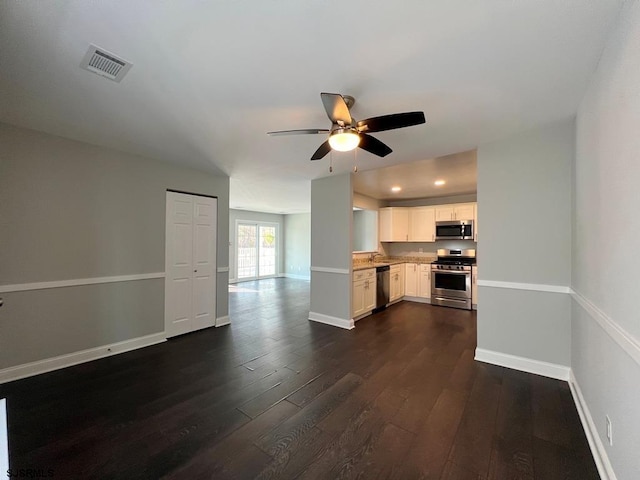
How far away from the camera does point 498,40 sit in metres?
1.52

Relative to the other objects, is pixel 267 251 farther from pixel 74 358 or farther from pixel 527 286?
pixel 527 286

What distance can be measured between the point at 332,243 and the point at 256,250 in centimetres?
567

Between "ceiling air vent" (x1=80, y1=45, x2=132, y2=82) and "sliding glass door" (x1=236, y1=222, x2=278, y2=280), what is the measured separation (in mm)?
7334

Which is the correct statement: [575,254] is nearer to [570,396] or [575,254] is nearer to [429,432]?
[570,396]

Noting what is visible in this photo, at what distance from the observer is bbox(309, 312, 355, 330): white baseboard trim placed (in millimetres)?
4305

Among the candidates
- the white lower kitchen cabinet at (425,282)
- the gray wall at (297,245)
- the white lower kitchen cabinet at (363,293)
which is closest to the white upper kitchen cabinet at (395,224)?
the white lower kitchen cabinet at (425,282)

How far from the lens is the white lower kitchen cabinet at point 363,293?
455 centimetres

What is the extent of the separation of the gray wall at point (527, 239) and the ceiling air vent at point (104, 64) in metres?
3.43

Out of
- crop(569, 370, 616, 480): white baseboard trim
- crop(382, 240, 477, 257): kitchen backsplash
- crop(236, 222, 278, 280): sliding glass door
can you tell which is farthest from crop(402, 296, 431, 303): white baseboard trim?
crop(236, 222, 278, 280): sliding glass door

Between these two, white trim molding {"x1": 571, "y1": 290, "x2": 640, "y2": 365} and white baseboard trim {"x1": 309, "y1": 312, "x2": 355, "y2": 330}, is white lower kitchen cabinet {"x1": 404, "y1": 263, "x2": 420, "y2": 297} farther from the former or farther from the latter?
white trim molding {"x1": 571, "y1": 290, "x2": 640, "y2": 365}

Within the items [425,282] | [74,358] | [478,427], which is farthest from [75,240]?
[425,282]

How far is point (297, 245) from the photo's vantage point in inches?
400

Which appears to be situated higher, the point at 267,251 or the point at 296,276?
the point at 267,251

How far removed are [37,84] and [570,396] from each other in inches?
196
